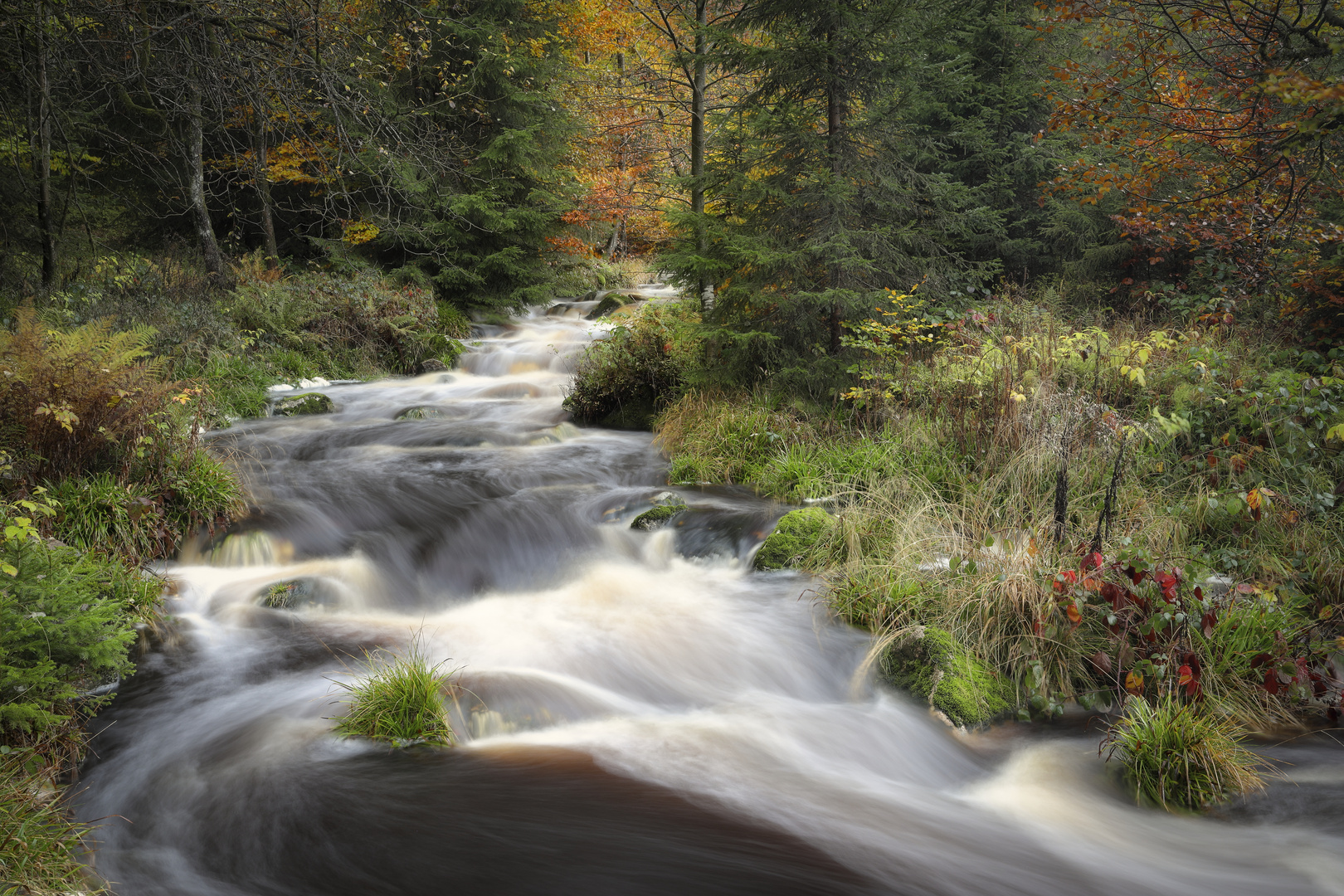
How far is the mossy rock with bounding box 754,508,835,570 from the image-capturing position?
6.40 meters

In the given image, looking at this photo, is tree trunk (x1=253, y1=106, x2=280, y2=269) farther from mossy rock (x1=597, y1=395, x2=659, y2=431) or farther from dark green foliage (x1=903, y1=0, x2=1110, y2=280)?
dark green foliage (x1=903, y1=0, x2=1110, y2=280)

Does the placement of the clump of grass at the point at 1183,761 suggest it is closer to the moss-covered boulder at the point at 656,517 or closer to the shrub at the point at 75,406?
the moss-covered boulder at the point at 656,517

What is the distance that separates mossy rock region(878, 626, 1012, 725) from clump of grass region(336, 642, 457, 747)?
2772 millimetres

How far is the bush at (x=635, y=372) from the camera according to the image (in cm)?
1054

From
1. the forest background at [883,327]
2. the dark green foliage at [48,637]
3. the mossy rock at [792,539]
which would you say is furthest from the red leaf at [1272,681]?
the dark green foliage at [48,637]

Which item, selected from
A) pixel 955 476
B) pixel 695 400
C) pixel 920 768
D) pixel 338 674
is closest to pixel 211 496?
pixel 338 674

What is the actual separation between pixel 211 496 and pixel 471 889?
4.91m

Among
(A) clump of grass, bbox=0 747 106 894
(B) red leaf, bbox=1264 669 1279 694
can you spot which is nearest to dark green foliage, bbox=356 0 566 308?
(A) clump of grass, bbox=0 747 106 894

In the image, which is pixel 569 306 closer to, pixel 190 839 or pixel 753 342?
pixel 753 342

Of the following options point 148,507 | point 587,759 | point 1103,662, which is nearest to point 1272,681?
point 1103,662

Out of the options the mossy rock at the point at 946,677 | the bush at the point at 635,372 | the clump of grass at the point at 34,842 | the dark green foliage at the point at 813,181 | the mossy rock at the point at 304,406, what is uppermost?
the dark green foliage at the point at 813,181

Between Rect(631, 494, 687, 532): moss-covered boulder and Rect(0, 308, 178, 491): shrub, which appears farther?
Rect(631, 494, 687, 532): moss-covered boulder

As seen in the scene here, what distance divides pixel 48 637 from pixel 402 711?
1.73 m

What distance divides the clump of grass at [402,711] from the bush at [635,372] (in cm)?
639
